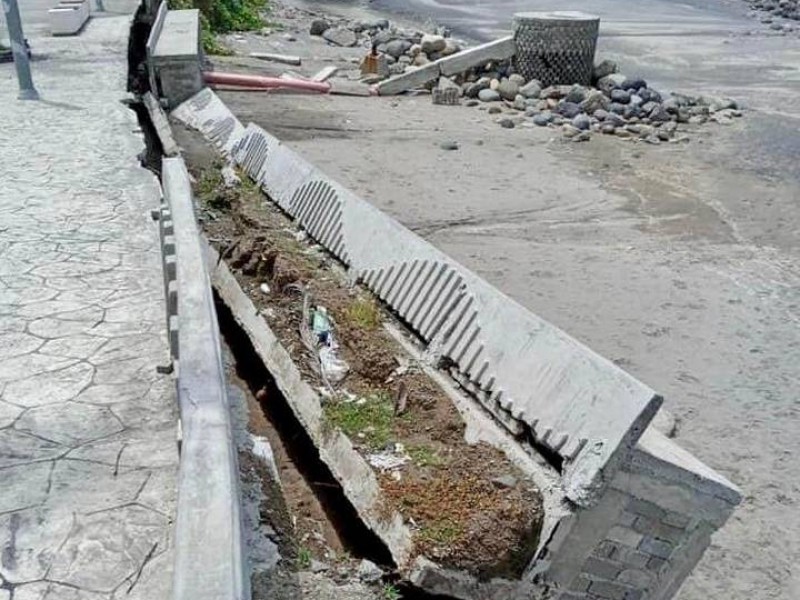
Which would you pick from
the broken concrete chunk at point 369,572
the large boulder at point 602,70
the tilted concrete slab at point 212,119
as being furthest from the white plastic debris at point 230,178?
the large boulder at point 602,70

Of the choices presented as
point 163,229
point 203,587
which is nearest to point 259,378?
point 163,229

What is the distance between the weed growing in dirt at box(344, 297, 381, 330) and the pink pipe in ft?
31.8

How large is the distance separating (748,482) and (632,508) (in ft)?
5.28

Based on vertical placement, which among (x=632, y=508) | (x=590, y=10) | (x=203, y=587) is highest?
(x=203, y=587)

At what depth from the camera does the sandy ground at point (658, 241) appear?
5203mm

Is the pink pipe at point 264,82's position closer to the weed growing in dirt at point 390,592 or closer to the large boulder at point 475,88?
the large boulder at point 475,88

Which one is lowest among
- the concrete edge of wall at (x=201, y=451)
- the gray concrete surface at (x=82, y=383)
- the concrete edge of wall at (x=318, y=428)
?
the concrete edge of wall at (x=318, y=428)

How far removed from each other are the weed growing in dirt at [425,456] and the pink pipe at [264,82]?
36.5 feet

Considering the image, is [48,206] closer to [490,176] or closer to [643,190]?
[490,176]

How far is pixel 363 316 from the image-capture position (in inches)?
217

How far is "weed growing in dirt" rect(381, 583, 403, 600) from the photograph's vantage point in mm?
3773

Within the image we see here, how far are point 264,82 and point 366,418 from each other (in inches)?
447

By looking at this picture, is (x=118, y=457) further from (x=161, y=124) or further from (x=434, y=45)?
(x=434, y=45)

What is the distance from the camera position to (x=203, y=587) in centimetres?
222
